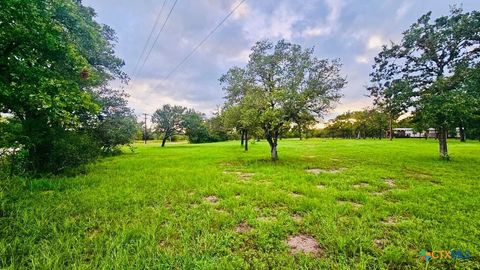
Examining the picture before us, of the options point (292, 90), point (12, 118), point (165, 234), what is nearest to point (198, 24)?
point (292, 90)

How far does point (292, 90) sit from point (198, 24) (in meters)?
7.05

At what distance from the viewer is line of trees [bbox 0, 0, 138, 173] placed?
5809 millimetres

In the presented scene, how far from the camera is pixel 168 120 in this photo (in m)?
45.6

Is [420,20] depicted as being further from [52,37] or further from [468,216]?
[52,37]

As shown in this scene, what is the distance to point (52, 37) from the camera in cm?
613

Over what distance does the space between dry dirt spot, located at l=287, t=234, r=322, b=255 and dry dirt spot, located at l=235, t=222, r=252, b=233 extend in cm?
85

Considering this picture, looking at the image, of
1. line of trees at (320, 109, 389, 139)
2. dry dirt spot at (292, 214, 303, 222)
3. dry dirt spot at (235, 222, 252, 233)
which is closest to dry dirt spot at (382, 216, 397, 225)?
dry dirt spot at (292, 214, 303, 222)

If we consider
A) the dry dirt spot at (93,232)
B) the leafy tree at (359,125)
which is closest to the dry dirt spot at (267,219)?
the dry dirt spot at (93,232)

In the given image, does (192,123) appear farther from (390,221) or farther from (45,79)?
(390,221)

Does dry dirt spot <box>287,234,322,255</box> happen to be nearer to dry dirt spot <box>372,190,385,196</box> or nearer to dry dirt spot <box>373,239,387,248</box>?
dry dirt spot <box>373,239,387,248</box>

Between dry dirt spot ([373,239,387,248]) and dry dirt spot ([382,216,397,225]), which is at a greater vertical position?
dry dirt spot ([373,239,387,248])

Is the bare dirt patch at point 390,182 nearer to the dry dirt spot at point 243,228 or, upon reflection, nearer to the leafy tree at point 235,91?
the dry dirt spot at point 243,228

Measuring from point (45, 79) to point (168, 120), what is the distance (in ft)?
133

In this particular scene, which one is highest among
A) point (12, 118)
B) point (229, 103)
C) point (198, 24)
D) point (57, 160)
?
point (198, 24)
